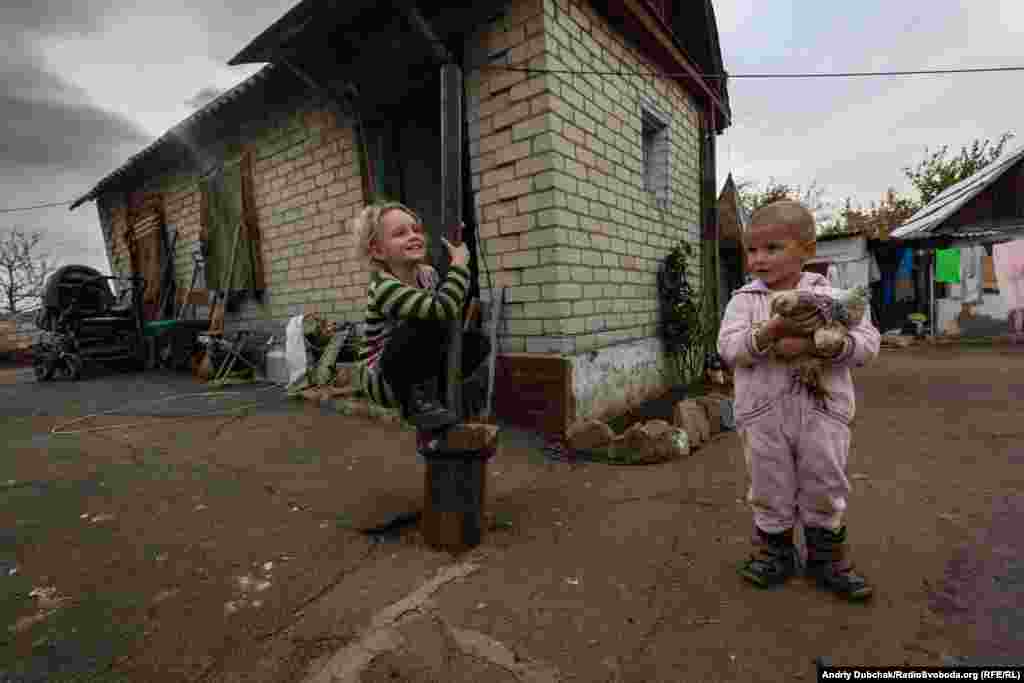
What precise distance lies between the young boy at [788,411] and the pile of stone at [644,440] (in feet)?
4.38

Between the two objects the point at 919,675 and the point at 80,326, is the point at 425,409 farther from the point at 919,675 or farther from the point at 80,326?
the point at 80,326

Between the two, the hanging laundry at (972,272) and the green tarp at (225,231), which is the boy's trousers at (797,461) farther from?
the hanging laundry at (972,272)

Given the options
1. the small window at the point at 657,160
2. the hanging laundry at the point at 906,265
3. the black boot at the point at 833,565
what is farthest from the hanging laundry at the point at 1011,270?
the black boot at the point at 833,565

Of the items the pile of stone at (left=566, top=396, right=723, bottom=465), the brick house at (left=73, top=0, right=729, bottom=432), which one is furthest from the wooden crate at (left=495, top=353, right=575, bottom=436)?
the pile of stone at (left=566, top=396, right=723, bottom=465)

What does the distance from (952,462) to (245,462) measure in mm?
4302

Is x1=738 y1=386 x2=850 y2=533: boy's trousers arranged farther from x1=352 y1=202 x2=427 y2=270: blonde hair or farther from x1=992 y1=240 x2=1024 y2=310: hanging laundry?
x1=992 y1=240 x2=1024 y2=310: hanging laundry

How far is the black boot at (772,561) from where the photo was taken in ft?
5.06

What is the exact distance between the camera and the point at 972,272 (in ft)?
33.5

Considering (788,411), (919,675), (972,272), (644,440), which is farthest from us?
(972,272)

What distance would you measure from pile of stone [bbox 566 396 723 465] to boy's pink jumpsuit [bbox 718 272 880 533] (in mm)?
1351

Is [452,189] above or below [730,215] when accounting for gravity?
below

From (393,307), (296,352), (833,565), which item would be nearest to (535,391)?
(393,307)

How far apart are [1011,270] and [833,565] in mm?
12024

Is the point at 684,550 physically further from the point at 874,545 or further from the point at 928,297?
the point at 928,297
